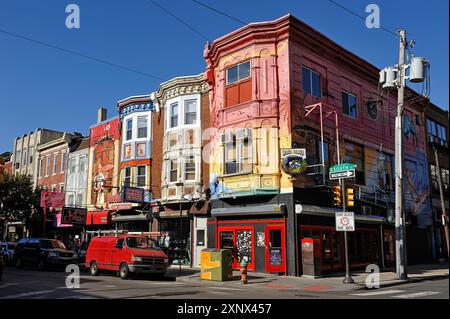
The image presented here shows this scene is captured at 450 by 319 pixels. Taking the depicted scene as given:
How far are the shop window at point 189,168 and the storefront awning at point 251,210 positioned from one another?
3.66 m

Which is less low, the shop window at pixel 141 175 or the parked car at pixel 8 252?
the shop window at pixel 141 175

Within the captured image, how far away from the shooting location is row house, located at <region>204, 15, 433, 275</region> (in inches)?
867

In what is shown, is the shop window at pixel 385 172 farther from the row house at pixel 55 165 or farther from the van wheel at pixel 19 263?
the row house at pixel 55 165

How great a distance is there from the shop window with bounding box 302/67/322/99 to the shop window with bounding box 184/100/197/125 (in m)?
7.55

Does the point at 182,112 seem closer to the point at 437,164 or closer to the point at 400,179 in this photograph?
the point at 400,179

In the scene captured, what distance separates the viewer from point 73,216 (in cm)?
3166

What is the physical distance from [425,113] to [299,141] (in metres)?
18.3

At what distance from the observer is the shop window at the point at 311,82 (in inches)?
942

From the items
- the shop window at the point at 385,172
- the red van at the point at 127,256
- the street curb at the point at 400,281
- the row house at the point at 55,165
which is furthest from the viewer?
the row house at the point at 55,165

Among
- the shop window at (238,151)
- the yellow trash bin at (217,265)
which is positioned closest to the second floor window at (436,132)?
the shop window at (238,151)

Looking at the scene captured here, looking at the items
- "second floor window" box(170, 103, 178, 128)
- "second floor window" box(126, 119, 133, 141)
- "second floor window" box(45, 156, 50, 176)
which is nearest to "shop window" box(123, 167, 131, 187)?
"second floor window" box(126, 119, 133, 141)

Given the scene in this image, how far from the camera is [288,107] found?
22422mm

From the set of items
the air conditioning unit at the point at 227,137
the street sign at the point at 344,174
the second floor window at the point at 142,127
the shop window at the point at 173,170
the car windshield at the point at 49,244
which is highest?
the second floor window at the point at 142,127
